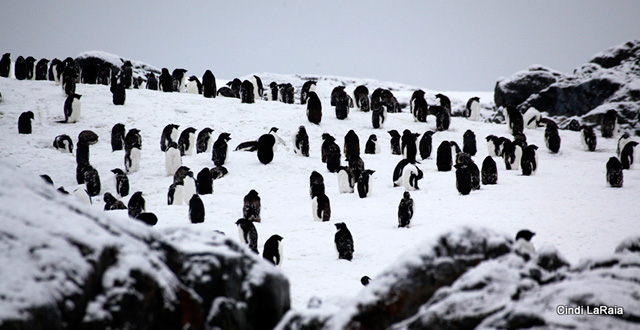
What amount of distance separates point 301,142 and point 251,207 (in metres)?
6.62

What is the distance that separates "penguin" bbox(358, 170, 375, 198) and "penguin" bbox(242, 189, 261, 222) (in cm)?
328

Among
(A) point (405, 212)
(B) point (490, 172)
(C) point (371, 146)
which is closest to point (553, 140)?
(B) point (490, 172)

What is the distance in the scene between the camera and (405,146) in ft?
64.6

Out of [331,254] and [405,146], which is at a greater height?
[405,146]

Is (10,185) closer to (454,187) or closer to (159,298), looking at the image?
(159,298)

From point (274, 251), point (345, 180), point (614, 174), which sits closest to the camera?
point (274, 251)

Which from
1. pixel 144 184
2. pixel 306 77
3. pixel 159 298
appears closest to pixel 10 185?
pixel 159 298

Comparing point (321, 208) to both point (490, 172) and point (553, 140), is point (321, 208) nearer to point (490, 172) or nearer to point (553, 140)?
point (490, 172)

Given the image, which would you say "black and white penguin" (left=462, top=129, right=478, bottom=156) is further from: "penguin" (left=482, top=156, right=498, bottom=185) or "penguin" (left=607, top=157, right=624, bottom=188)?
"penguin" (left=607, top=157, right=624, bottom=188)

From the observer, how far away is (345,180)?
52.2ft

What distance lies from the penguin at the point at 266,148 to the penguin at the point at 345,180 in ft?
9.56

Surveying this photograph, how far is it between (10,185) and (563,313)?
353 centimetres

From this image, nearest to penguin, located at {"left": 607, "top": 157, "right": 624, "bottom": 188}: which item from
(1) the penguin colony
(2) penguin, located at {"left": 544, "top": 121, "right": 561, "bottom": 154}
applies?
(1) the penguin colony

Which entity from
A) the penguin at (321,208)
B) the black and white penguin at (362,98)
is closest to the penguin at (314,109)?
the black and white penguin at (362,98)
